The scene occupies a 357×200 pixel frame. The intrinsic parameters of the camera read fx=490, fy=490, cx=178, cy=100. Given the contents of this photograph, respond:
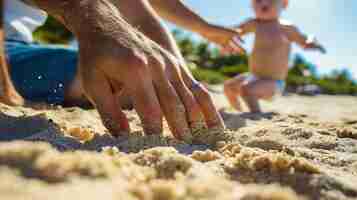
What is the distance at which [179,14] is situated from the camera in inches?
116

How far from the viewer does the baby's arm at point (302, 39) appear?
4.61 m

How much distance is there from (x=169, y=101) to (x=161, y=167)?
512 millimetres

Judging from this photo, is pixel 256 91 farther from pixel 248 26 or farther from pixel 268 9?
pixel 268 9

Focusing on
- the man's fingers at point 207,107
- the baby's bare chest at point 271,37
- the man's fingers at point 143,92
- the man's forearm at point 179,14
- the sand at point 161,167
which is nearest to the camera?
the sand at point 161,167

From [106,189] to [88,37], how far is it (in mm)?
833

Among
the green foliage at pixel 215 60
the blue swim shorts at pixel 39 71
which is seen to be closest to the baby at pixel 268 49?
the blue swim shorts at pixel 39 71

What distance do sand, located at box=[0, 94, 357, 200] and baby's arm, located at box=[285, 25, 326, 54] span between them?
285cm

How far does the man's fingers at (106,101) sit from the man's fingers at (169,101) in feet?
0.47

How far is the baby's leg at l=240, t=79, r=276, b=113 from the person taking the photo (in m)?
4.14

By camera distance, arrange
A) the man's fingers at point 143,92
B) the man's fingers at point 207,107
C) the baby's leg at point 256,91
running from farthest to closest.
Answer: the baby's leg at point 256,91
the man's fingers at point 207,107
the man's fingers at point 143,92

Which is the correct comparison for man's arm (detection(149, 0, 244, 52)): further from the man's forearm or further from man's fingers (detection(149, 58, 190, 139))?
man's fingers (detection(149, 58, 190, 139))

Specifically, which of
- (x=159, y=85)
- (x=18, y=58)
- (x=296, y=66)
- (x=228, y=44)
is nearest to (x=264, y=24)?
(x=228, y=44)

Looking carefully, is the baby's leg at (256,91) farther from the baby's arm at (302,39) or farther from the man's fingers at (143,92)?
the man's fingers at (143,92)

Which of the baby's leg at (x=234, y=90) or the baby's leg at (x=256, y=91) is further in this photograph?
the baby's leg at (x=234, y=90)
